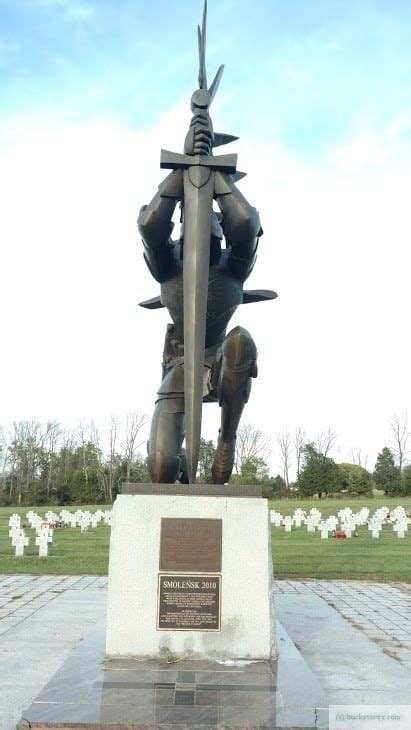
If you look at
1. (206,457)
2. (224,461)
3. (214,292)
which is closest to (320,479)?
(206,457)

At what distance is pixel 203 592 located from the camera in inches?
150

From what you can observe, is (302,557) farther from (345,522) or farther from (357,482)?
(357,482)

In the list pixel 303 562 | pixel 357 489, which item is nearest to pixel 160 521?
Result: pixel 303 562

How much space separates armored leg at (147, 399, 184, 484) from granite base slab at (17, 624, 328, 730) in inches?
53.8

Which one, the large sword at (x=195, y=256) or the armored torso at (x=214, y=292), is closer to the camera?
the large sword at (x=195, y=256)

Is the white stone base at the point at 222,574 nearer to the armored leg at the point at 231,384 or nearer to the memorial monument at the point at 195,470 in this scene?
the memorial monument at the point at 195,470

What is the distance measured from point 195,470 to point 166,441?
0.39 metres

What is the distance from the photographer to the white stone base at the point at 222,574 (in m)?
3.74

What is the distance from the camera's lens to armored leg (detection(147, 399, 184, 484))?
15.4 ft

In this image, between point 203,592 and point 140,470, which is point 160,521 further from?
Answer: point 140,470

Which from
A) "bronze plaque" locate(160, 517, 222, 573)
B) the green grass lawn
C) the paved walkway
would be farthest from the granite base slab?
the green grass lawn

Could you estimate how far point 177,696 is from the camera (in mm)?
3096

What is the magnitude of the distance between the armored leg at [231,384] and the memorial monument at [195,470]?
10 millimetres

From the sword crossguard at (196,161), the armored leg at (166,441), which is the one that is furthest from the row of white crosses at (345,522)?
the sword crossguard at (196,161)
